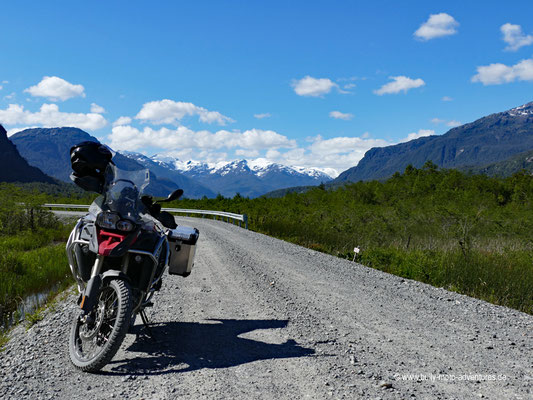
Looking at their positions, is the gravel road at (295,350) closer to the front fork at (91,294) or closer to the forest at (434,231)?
the front fork at (91,294)

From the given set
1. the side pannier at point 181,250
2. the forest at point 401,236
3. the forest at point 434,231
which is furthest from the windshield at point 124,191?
the forest at point 434,231

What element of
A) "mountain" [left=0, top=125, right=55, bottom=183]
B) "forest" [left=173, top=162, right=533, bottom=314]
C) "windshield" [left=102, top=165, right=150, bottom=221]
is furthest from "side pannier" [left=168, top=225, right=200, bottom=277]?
"mountain" [left=0, top=125, right=55, bottom=183]

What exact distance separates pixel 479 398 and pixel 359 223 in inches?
802

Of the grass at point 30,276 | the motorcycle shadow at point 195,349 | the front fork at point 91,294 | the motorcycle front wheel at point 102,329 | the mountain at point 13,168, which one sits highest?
the mountain at point 13,168

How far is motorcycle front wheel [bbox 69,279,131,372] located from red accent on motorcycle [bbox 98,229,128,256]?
30 cm

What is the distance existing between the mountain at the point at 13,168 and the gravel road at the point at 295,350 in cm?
20052

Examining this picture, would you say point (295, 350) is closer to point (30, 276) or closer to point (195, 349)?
point (195, 349)

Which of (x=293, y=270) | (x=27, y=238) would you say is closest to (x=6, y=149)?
(x=27, y=238)

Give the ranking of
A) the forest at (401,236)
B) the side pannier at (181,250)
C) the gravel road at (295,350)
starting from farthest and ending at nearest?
the forest at (401,236)
the side pannier at (181,250)
the gravel road at (295,350)

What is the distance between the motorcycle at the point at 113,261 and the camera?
336 cm

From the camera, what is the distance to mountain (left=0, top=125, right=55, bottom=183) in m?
174

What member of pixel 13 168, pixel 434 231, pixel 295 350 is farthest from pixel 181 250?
pixel 13 168

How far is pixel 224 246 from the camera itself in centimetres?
1249

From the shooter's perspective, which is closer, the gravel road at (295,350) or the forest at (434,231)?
the gravel road at (295,350)
